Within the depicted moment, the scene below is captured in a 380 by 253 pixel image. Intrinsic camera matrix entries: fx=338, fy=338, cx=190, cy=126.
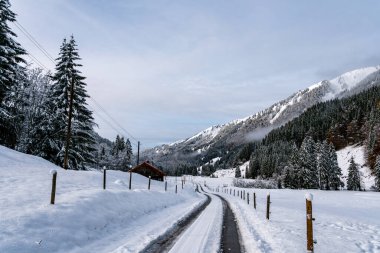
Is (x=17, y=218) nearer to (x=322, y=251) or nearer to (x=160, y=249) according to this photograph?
(x=160, y=249)

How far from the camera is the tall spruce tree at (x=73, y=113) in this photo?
120 ft

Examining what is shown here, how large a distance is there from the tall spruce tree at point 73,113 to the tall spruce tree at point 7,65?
444cm

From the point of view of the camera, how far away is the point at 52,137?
36.5 m

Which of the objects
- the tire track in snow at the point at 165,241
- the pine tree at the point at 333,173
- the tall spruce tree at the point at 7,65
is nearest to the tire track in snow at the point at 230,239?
the tire track in snow at the point at 165,241

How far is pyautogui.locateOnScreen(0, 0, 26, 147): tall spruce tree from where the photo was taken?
32.1 m

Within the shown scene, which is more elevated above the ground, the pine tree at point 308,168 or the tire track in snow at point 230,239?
the pine tree at point 308,168

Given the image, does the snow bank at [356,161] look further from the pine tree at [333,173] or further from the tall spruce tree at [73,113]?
the tall spruce tree at [73,113]

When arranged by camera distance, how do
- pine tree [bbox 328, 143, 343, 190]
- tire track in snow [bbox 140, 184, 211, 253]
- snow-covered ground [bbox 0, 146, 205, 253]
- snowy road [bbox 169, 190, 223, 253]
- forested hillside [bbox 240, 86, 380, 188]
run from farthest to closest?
forested hillside [bbox 240, 86, 380, 188] → pine tree [bbox 328, 143, 343, 190] → snowy road [bbox 169, 190, 223, 253] → tire track in snow [bbox 140, 184, 211, 253] → snow-covered ground [bbox 0, 146, 205, 253]

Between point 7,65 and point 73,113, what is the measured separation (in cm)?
840

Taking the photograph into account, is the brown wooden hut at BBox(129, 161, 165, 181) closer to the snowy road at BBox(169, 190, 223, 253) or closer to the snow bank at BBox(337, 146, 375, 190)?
the snowy road at BBox(169, 190, 223, 253)

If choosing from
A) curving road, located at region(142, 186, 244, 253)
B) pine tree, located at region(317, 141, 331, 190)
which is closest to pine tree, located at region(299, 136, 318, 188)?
pine tree, located at region(317, 141, 331, 190)

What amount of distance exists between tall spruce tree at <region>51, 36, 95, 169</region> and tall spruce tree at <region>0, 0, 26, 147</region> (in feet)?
14.6

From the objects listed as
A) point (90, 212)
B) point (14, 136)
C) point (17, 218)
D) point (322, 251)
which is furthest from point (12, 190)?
point (14, 136)

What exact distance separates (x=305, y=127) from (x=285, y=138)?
11868 mm
